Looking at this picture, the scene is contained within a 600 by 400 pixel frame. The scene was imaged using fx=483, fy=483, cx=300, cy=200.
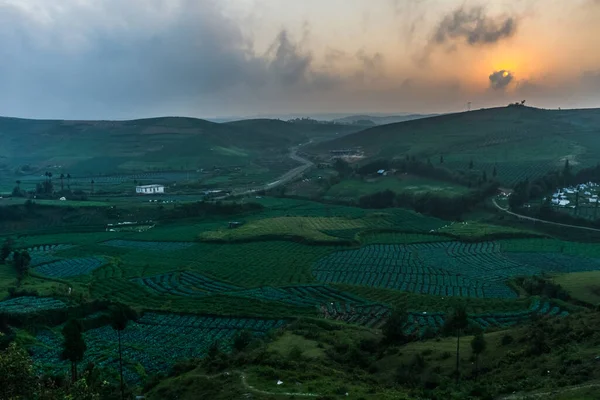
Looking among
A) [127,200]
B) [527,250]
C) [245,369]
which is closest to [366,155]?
[127,200]

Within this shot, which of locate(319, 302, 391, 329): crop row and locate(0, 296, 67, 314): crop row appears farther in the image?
locate(0, 296, 67, 314): crop row

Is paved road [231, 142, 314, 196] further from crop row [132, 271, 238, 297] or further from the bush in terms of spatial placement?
the bush

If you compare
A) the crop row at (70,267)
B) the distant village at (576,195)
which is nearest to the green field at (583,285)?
the distant village at (576,195)

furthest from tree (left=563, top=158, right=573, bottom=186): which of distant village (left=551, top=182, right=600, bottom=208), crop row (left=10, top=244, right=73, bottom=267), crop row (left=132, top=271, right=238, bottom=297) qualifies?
crop row (left=10, top=244, right=73, bottom=267)

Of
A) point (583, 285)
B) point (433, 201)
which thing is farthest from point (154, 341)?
point (433, 201)

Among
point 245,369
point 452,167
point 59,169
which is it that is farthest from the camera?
point 59,169

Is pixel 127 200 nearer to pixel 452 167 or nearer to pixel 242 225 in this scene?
pixel 242 225
